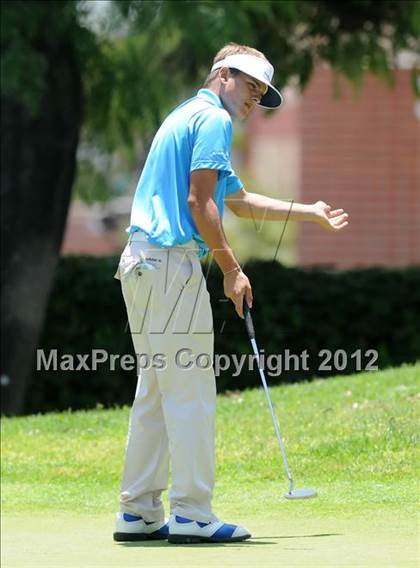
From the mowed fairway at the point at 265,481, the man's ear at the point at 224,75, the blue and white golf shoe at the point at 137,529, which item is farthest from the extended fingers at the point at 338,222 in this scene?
the blue and white golf shoe at the point at 137,529


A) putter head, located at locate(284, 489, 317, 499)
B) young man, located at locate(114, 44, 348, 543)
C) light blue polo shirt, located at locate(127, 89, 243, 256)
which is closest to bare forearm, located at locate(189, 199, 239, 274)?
young man, located at locate(114, 44, 348, 543)

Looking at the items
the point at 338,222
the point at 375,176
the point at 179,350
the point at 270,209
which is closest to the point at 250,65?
the point at 270,209

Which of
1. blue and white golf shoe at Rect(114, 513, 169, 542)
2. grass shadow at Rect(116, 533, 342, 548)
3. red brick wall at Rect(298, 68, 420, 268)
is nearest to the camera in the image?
grass shadow at Rect(116, 533, 342, 548)

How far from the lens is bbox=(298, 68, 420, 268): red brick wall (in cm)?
2027

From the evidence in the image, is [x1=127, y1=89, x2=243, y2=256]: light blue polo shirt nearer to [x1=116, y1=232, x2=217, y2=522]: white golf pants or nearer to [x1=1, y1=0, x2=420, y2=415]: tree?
[x1=116, y1=232, x2=217, y2=522]: white golf pants

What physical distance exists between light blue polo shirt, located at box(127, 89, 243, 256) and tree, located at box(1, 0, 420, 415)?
19.5 feet

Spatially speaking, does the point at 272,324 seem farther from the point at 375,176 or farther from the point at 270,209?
the point at 270,209

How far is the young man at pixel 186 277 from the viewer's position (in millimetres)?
5840

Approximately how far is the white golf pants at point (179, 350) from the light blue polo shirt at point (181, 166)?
0.25 feet

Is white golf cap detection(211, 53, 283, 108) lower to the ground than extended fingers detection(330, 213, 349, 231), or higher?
higher

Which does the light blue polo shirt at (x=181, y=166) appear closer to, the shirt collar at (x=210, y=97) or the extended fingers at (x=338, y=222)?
the shirt collar at (x=210, y=97)

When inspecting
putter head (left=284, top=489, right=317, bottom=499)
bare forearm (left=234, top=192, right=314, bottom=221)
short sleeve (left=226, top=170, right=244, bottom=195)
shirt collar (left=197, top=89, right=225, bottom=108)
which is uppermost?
shirt collar (left=197, top=89, right=225, bottom=108)

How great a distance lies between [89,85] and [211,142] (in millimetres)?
7760

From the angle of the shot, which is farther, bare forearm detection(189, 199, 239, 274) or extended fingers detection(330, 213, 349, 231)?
extended fingers detection(330, 213, 349, 231)
